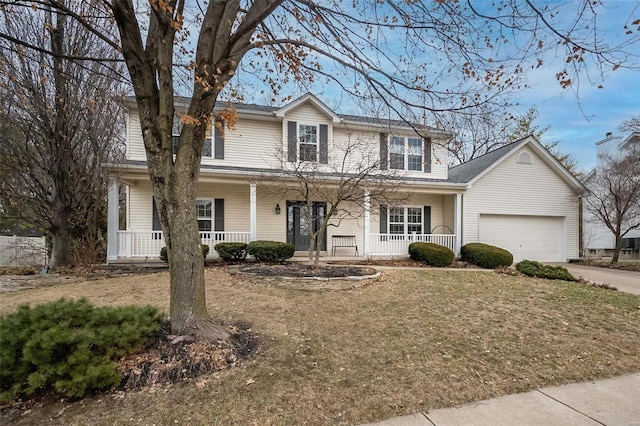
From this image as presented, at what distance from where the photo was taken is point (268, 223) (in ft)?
44.0

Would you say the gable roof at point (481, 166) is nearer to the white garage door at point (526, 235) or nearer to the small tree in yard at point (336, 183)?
the white garage door at point (526, 235)

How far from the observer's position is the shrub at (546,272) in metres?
9.81

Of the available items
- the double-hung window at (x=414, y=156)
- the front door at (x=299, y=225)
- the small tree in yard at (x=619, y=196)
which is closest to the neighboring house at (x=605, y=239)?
the small tree in yard at (x=619, y=196)

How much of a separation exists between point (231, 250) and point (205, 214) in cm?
260

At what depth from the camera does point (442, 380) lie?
341 centimetres

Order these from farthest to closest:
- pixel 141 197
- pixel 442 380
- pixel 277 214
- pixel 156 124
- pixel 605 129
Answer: pixel 605 129
pixel 277 214
pixel 141 197
pixel 156 124
pixel 442 380

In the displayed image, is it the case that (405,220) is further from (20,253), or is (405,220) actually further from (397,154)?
(20,253)

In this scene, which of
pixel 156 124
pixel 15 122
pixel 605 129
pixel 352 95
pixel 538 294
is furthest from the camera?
pixel 605 129

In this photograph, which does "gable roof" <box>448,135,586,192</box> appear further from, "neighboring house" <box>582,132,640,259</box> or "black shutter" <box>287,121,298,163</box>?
"black shutter" <box>287,121,298,163</box>

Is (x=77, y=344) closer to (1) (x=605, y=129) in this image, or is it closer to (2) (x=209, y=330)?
(2) (x=209, y=330)

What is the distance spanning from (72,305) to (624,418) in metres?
5.33

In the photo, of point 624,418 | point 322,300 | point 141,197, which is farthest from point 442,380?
point 141,197

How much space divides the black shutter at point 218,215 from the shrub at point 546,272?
417 inches

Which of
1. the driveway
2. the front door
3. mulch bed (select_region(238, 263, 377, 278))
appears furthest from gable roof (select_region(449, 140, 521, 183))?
mulch bed (select_region(238, 263, 377, 278))
